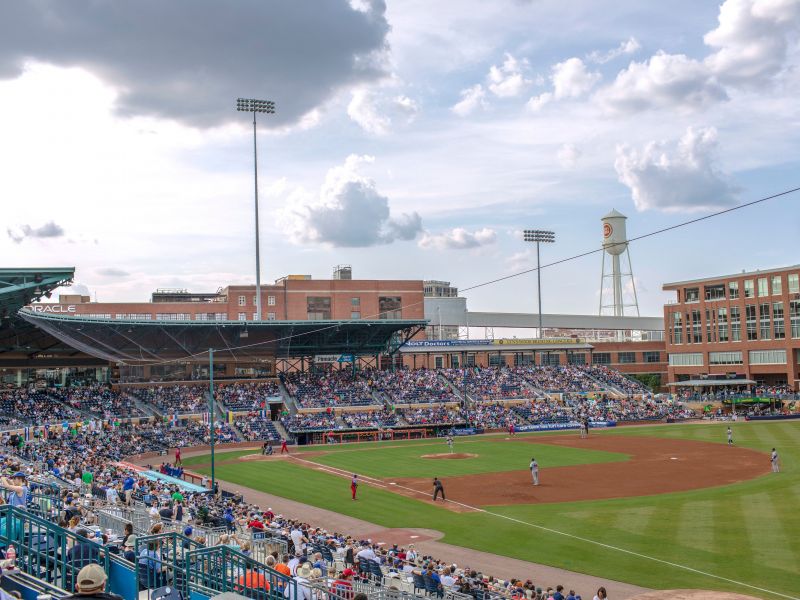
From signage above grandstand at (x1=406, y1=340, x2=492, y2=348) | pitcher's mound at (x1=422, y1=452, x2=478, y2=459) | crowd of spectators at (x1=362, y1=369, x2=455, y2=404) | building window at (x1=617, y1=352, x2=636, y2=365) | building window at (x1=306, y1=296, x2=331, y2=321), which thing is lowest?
pitcher's mound at (x1=422, y1=452, x2=478, y2=459)

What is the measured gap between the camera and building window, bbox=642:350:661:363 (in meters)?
106

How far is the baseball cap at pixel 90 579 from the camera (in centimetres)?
572

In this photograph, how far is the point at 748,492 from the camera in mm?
32938

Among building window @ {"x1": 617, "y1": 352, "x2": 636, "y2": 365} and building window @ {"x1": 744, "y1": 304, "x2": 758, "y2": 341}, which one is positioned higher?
building window @ {"x1": 744, "y1": 304, "x2": 758, "y2": 341}

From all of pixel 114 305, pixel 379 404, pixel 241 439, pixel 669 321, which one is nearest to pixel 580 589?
pixel 241 439

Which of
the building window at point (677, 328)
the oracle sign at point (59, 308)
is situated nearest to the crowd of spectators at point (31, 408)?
the oracle sign at point (59, 308)

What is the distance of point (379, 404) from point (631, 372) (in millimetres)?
49151

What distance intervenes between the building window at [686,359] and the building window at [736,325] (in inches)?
209

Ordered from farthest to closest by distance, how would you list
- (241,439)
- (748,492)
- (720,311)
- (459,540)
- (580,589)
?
(720,311), (241,439), (748,492), (459,540), (580,589)

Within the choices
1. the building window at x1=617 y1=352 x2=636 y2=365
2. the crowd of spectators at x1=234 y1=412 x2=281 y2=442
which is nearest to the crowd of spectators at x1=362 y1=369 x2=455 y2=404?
the crowd of spectators at x1=234 y1=412 x2=281 y2=442

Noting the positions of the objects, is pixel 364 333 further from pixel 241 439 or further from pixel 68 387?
pixel 68 387

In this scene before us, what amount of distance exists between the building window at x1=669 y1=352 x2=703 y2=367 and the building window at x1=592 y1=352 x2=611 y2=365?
28.7 feet

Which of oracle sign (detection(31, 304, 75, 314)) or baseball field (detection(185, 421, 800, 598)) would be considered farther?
oracle sign (detection(31, 304, 75, 314))

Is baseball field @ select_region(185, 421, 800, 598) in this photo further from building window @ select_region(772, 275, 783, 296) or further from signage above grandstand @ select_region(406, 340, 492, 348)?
building window @ select_region(772, 275, 783, 296)
